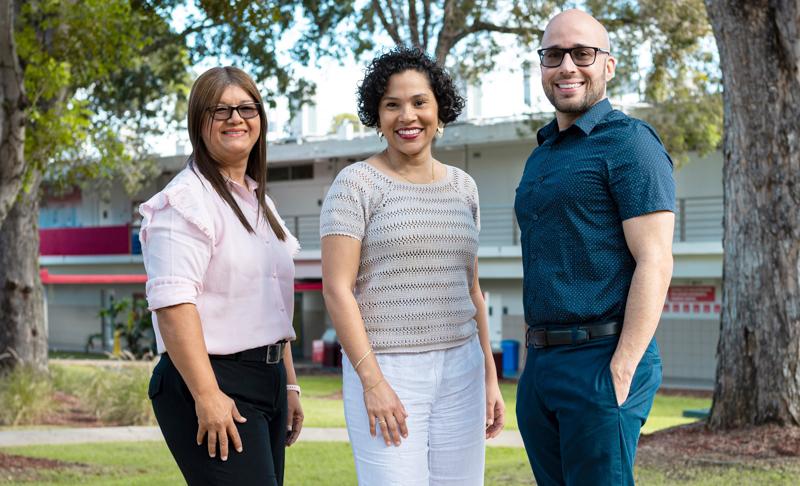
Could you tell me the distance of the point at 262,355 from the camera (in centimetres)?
343

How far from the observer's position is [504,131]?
26969 millimetres

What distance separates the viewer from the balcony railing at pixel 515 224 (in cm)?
2534

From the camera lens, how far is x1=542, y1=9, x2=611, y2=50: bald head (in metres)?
3.38

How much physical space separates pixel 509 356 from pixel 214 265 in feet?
75.6

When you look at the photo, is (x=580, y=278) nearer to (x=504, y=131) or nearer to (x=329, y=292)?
(x=329, y=292)

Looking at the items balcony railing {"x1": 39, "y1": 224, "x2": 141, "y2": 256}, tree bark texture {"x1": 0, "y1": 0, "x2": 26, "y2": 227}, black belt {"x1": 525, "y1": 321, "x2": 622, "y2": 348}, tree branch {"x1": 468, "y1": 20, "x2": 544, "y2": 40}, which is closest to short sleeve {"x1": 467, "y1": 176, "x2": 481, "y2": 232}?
black belt {"x1": 525, "y1": 321, "x2": 622, "y2": 348}

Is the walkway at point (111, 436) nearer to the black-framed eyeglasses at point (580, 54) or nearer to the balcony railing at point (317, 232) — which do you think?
the black-framed eyeglasses at point (580, 54)

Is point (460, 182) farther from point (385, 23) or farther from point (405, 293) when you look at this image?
point (385, 23)

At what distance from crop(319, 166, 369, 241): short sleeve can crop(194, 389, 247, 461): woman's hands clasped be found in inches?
24.8

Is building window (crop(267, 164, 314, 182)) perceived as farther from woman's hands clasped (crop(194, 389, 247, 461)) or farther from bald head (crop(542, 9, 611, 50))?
woman's hands clasped (crop(194, 389, 247, 461))

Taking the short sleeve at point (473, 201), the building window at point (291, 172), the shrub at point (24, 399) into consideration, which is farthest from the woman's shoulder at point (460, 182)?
the building window at point (291, 172)

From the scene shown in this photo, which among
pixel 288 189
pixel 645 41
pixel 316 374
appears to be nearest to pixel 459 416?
pixel 645 41

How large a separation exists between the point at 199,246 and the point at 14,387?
495 inches

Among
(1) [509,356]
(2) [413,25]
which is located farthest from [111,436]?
(1) [509,356]
